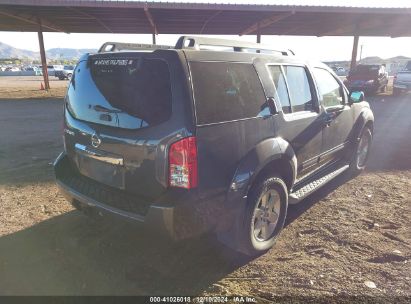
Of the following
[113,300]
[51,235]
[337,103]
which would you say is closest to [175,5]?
[337,103]

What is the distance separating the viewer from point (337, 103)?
469cm

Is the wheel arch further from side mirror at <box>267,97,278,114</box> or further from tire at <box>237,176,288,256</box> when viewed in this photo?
side mirror at <box>267,97,278,114</box>

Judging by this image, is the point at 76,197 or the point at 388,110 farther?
the point at 388,110

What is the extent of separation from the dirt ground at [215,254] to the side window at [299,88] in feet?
4.60

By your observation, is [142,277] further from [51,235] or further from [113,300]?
[51,235]

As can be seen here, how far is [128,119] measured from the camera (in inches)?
106

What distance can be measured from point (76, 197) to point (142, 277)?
0.95m

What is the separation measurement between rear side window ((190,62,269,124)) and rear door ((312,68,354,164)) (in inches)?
57.3

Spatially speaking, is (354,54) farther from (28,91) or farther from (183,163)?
(183,163)

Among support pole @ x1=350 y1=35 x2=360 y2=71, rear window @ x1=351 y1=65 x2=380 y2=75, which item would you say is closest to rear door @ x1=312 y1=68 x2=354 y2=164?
rear window @ x1=351 y1=65 x2=380 y2=75

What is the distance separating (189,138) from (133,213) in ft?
2.50

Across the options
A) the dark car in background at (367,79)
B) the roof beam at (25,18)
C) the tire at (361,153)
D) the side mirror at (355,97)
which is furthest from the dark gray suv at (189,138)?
the dark car in background at (367,79)

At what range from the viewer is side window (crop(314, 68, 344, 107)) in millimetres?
4266

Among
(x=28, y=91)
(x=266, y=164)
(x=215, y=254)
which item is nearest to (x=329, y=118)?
(x=266, y=164)
